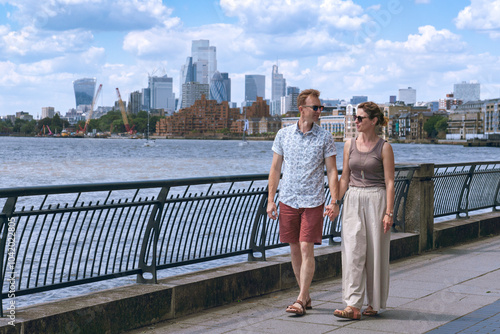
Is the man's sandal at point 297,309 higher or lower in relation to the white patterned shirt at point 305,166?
lower

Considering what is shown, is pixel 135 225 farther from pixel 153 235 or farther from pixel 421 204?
pixel 421 204

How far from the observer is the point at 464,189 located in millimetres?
12500

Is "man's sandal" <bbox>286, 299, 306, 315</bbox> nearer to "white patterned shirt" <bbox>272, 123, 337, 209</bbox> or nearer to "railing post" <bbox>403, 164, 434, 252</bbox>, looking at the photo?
"white patterned shirt" <bbox>272, 123, 337, 209</bbox>

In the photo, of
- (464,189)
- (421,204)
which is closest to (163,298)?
(421,204)

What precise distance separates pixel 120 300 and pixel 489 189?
30.8 ft

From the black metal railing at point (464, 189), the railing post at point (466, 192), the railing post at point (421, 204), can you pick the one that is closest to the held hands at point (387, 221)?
the railing post at point (421, 204)

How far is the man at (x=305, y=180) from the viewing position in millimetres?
6105

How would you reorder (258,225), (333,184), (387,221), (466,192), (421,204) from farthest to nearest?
(466,192) < (421,204) < (258,225) < (333,184) < (387,221)

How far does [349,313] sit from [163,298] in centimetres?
160

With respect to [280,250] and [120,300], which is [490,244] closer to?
[280,250]

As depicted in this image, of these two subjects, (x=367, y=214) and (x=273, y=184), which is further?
(x=273, y=184)

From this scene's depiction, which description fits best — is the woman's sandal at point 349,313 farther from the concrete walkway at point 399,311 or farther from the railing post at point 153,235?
the railing post at point 153,235

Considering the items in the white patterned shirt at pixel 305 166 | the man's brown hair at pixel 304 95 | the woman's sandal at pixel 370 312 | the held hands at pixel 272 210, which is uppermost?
the man's brown hair at pixel 304 95

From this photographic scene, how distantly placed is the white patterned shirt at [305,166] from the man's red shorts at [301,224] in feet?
0.19
